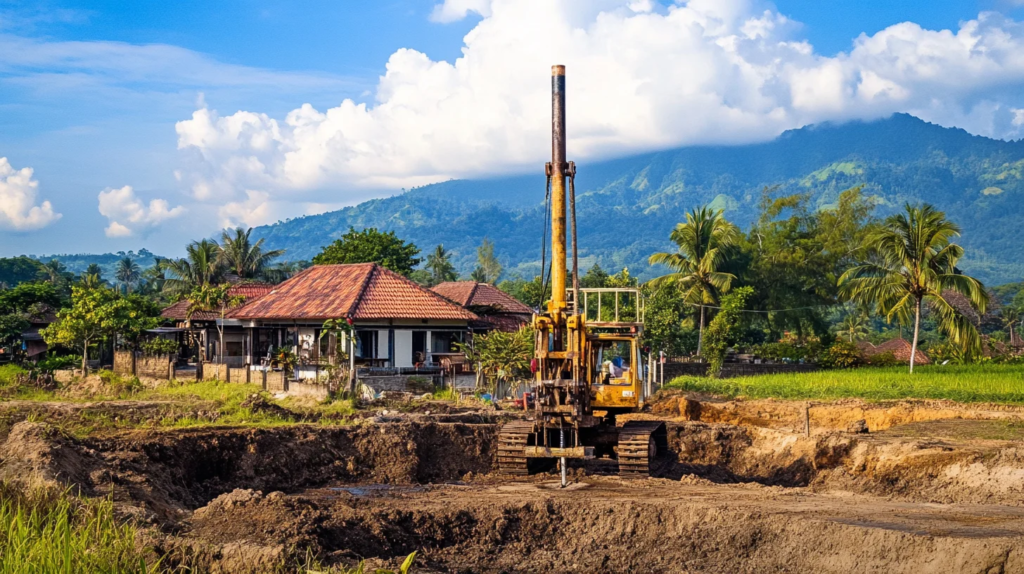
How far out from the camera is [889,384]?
3253 cm

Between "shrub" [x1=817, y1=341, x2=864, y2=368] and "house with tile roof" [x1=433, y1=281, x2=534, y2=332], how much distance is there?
1388cm

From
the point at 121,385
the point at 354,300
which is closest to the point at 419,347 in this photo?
the point at 354,300

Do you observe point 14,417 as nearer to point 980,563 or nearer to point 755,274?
point 980,563

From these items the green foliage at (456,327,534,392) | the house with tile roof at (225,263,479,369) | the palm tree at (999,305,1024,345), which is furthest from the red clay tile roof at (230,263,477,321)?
the palm tree at (999,305,1024,345)

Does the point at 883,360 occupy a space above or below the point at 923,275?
below

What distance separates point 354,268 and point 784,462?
23313mm

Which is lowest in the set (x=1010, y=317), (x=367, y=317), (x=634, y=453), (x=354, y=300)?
(x=634, y=453)

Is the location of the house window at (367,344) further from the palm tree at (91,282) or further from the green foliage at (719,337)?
the green foliage at (719,337)

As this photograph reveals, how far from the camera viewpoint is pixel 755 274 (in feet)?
181

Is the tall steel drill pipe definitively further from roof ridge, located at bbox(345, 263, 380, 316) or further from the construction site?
roof ridge, located at bbox(345, 263, 380, 316)

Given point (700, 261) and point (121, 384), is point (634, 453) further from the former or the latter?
point (700, 261)

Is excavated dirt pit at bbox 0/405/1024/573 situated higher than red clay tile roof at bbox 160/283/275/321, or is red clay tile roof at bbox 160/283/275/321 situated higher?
red clay tile roof at bbox 160/283/275/321

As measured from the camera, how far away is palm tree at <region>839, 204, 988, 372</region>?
121ft

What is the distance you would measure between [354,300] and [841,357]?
23002 mm
